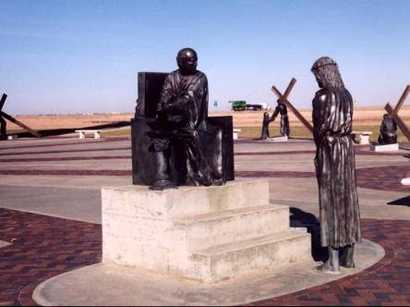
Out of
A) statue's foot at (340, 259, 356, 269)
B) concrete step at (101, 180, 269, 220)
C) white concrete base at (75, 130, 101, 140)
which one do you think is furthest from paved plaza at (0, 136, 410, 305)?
white concrete base at (75, 130, 101, 140)

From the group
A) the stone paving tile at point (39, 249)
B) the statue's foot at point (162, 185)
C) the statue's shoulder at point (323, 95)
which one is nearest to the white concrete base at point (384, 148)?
the stone paving tile at point (39, 249)

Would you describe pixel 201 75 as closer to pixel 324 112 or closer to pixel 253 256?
pixel 324 112

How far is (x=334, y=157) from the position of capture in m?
5.80

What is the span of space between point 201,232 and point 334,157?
4.77 ft

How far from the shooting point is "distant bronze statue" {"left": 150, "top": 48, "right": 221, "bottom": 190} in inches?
249

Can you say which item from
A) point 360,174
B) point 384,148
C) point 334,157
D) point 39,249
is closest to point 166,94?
point 334,157

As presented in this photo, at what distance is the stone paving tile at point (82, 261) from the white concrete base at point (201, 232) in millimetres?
691

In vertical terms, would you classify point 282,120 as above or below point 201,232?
above

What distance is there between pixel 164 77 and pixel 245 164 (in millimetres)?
11959

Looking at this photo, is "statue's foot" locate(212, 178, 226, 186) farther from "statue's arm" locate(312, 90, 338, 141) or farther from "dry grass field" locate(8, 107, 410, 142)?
"dry grass field" locate(8, 107, 410, 142)

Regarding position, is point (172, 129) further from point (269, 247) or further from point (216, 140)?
point (269, 247)

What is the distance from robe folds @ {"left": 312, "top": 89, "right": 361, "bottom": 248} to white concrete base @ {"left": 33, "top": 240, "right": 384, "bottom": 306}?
1.49ft

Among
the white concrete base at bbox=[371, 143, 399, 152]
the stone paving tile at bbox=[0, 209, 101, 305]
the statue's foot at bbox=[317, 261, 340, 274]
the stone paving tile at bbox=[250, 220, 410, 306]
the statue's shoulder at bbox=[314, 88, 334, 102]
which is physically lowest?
the stone paving tile at bbox=[0, 209, 101, 305]

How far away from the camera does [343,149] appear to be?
228 inches
